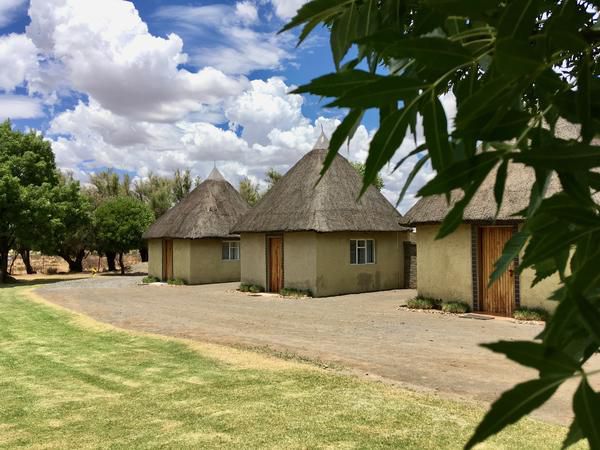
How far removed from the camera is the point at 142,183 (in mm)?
53969

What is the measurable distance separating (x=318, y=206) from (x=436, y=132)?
20920 mm

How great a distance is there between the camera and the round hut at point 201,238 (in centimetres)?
2875

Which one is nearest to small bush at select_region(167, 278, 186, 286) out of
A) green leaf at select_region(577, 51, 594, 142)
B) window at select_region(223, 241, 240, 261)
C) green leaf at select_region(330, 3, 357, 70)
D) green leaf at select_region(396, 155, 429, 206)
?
window at select_region(223, 241, 240, 261)

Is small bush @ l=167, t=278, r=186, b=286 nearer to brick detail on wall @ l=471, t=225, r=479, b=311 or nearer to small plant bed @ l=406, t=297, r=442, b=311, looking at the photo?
small plant bed @ l=406, t=297, r=442, b=311

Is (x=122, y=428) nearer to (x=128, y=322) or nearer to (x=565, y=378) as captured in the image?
(x=565, y=378)


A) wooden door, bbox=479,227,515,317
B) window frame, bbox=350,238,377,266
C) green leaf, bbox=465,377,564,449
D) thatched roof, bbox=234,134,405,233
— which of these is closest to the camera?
green leaf, bbox=465,377,564,449

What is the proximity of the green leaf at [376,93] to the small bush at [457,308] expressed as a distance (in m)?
15.7

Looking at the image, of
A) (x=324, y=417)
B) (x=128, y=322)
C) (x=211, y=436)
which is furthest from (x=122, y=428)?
(x=128, y=322)

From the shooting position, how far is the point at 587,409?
0.90 metres

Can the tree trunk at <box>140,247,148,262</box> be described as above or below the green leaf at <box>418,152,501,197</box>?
below

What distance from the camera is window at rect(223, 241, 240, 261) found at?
30.1 meters

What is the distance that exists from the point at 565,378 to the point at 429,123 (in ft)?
1.92

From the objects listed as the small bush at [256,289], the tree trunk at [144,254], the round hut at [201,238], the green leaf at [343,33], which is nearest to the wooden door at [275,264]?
the small bush at [256,289]

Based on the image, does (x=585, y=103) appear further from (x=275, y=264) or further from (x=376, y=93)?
(x=275, y=264)
